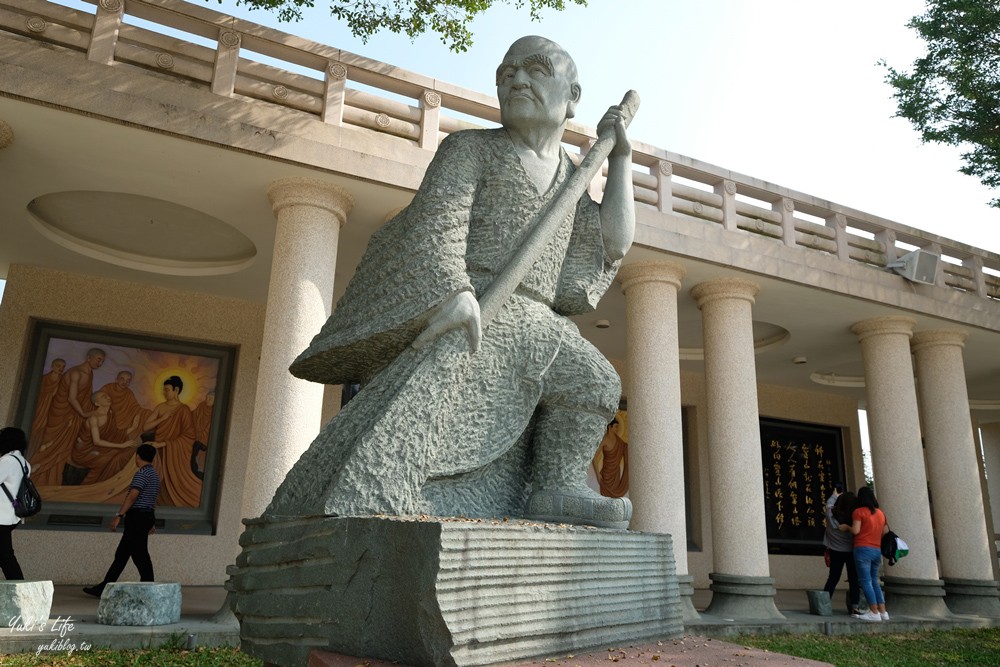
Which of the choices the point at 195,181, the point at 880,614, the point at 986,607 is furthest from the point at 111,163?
the point at 986,607

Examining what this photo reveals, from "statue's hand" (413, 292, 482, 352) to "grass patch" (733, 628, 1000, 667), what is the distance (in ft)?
16.6

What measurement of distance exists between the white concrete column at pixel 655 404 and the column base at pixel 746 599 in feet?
2.52

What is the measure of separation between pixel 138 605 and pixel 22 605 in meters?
0.77

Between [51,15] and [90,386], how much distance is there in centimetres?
500

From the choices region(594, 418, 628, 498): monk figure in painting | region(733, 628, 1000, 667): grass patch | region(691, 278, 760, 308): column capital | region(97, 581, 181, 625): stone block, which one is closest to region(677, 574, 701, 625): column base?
region(733, 628, 1000, 667): grass patch

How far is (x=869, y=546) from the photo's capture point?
8555mm

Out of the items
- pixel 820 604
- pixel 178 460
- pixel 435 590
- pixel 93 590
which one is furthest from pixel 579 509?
pixel 178 460

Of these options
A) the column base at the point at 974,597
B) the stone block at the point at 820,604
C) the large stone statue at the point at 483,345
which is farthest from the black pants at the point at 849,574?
the large stone statue at the point at 483,345

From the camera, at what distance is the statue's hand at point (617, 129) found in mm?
2916

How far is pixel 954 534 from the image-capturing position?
32.5 feet

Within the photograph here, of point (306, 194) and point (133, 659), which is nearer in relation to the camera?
point (133, 659)

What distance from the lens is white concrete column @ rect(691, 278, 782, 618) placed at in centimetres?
816

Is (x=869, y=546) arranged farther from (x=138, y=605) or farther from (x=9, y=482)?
(x=9, y=482)

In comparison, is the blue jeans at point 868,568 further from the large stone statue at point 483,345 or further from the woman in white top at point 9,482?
the woman in white top at point 9,482
